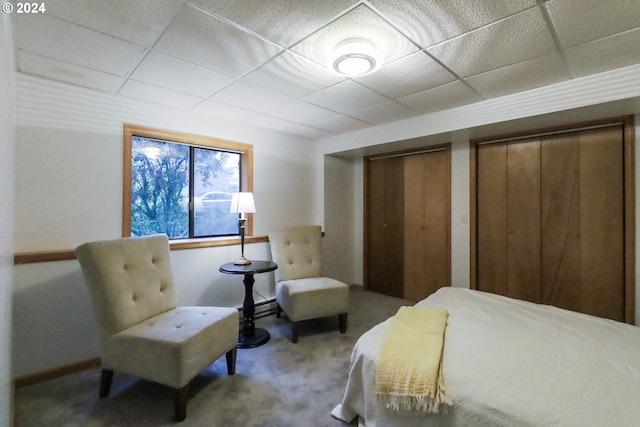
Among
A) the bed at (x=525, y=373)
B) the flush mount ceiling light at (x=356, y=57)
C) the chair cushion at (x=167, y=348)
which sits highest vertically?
the flush mount ceiling light at (x=356, y=57)

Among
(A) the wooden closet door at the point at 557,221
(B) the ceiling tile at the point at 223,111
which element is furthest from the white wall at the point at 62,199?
(A) the wooden closet door at the point at 557,221

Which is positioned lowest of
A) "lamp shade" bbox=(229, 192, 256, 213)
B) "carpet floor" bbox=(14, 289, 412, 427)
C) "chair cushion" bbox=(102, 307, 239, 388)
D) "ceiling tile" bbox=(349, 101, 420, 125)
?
"carpet floor" bbox=(14, 289, 412, 427)

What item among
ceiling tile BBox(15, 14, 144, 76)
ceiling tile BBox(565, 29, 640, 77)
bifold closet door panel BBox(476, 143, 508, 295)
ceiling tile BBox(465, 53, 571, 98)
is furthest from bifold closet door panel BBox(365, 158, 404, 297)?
ceiling tile BBox(15, 14, 144, 76)

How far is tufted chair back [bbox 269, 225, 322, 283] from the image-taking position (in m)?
3.21

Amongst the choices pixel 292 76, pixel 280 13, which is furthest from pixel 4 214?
pixel 292 76

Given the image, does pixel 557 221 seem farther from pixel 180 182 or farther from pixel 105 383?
pixel 105 383

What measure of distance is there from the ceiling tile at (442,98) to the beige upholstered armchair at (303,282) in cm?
178

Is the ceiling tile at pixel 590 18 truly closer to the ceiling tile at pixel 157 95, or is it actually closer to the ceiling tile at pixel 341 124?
the ceiling tile at pixel 341 124

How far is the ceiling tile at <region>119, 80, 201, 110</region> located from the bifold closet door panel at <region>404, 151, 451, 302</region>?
2.74 m

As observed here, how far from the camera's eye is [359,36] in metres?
1.62

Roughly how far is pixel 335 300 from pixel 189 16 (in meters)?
2.45

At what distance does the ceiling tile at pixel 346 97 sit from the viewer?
232 centimetres

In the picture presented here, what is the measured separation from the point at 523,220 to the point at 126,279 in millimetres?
3654

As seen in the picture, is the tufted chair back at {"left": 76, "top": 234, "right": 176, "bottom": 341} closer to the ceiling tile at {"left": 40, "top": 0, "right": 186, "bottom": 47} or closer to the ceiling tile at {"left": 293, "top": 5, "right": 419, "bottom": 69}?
the ceiling tile at {"left": 40, "top": 0, "right": 186, "bottom": 47}
